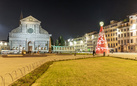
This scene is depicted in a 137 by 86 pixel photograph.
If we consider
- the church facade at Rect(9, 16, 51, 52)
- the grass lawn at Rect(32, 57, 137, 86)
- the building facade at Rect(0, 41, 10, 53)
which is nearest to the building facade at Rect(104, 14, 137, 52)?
the church facade at Rect(9, 16, 51, 52)

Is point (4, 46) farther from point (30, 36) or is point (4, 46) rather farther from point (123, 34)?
point (123, 34)

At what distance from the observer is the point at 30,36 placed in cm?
7988

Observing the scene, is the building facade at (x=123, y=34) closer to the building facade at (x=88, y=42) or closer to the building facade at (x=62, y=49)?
the building facade at (x=88, y=42)

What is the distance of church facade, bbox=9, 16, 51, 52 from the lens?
253 feet

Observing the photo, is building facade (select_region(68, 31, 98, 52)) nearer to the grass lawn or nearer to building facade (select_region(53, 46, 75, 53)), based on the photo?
building facade (select_region(53, 46, 75, 53))

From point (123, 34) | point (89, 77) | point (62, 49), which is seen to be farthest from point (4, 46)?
point (89, 77)

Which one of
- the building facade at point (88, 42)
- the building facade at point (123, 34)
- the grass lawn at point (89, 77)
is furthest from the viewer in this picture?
the building facade at point (88, 42)

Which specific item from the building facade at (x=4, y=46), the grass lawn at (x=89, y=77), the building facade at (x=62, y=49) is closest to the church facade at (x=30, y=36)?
the building facade at (x=62, y=49)

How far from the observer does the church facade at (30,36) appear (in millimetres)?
77125

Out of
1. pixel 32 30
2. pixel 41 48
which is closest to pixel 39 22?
pixel 32 30

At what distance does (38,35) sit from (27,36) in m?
6.36

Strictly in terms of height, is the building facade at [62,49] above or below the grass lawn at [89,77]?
above

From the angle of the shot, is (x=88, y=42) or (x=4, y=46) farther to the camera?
(x=88, y=42)

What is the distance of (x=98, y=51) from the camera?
48.9 m
